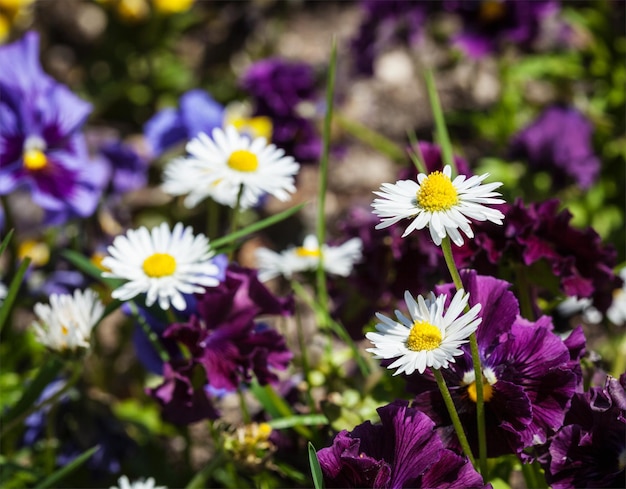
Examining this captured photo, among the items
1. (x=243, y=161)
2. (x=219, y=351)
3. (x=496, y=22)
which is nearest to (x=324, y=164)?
(x=243, y=161)

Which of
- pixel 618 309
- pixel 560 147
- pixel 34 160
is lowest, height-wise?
pixel 618 309

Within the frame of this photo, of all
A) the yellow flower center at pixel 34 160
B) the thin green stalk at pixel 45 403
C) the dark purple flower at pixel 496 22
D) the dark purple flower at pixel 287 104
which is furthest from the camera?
the dark purple flower at pixel 496 22

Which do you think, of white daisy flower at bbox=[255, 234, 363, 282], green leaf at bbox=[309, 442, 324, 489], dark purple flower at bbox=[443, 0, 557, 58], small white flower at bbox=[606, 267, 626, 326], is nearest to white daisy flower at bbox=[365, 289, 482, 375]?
green leaf at bbox=[309, 442, 324, 489]

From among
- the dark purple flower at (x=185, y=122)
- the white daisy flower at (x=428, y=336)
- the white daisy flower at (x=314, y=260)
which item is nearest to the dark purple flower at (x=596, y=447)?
the white daisy flower at (x=428, y=336)

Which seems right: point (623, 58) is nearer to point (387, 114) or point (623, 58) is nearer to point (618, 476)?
point (387, 114)

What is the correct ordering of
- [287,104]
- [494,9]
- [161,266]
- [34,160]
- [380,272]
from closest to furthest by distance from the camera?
[161,266] < [380,272] < [34,160] < [287,104] < [494,9]

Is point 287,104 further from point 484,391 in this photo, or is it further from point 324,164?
point 484,391

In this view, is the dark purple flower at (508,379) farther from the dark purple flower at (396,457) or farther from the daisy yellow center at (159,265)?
the daisy yellow center at (159,265)
